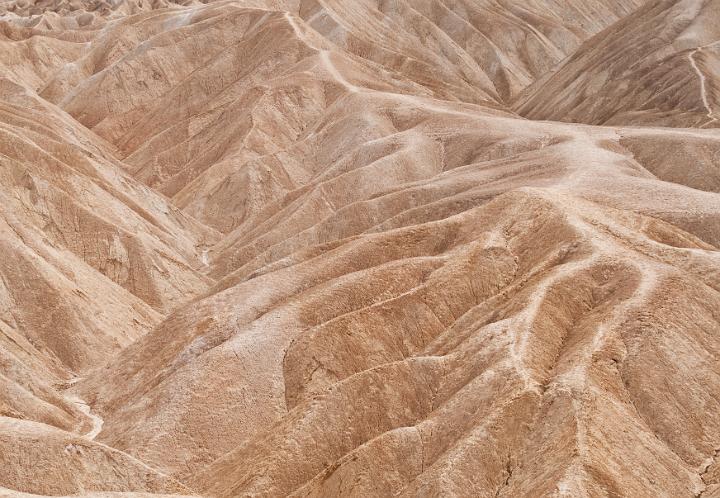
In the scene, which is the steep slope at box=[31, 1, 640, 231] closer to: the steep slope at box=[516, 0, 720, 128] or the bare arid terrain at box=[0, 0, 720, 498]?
the bare arid terrain at box=[0, 0, 720, 498]

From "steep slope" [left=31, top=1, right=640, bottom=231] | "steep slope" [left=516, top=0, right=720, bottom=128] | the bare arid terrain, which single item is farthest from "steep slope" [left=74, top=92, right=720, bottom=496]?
"steep slope" [left=516, top=0, right=720, bottom=128]

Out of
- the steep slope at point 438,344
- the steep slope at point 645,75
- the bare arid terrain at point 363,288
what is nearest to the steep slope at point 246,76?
the bare arid terrain at point 363,288

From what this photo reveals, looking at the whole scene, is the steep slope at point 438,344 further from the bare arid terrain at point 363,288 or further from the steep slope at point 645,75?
the steep slope at point 645,75

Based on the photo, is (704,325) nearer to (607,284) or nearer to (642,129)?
(607,284)

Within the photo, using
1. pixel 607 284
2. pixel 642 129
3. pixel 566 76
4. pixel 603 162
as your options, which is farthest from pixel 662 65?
pixel 607 284

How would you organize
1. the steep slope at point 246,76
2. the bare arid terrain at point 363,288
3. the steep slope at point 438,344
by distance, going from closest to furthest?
the steep slope at point 438,344
the bare arid terrain at point 363,288
the steep slope at point 246,76

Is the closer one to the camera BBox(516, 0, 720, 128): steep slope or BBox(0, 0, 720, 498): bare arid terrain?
BBox(0, 0, 720, 498): bare arid terrain
